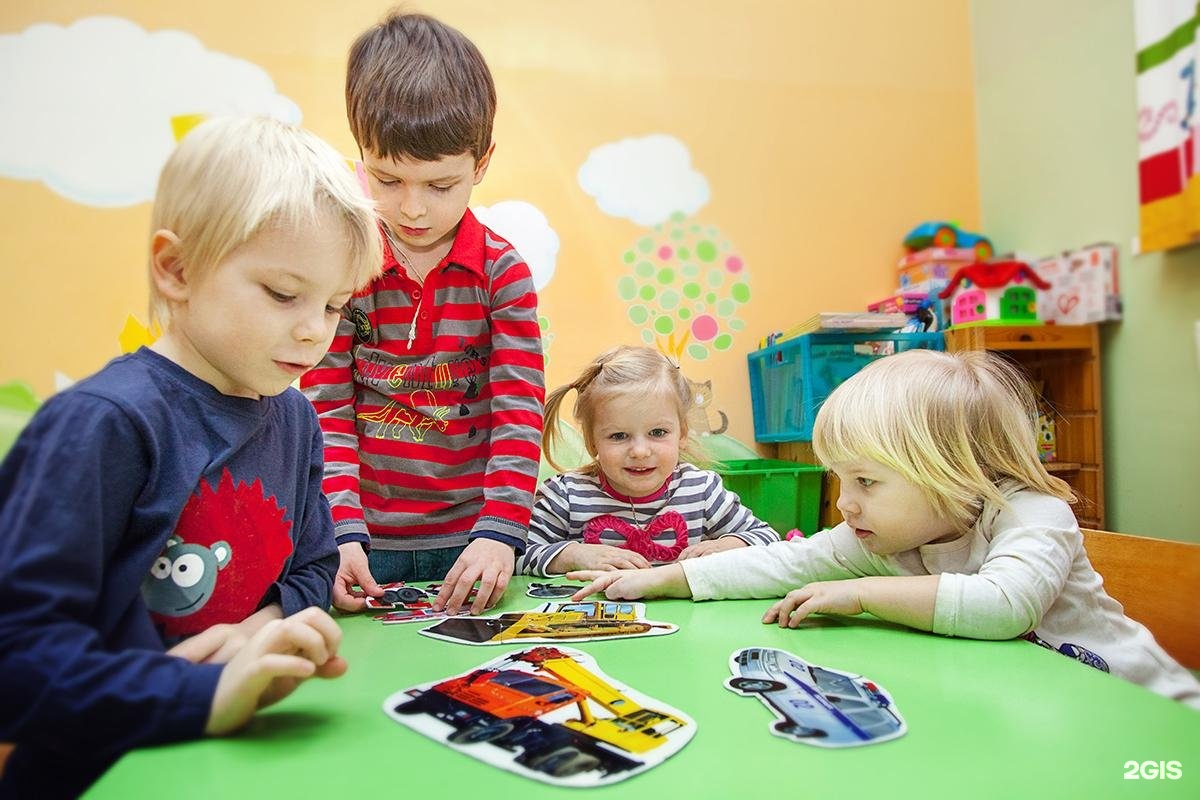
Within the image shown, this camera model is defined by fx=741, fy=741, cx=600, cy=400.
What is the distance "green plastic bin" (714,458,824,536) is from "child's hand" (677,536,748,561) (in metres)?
0.47

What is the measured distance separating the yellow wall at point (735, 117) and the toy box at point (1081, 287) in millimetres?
467

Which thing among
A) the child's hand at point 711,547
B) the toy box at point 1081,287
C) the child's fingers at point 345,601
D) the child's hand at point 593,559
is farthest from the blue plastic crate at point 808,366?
the child's fingers at point 345,601

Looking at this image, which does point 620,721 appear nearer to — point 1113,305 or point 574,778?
point 574,778

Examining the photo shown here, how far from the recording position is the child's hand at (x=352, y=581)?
0.65 meters

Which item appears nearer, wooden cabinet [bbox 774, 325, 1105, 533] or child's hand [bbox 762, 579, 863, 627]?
child's hand [bbox 762, 579, 863, 627]

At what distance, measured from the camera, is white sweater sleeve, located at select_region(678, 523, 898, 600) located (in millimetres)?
707

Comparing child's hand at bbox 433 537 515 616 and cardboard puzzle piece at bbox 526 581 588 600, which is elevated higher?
child's hand at bbox 433 537 515 616

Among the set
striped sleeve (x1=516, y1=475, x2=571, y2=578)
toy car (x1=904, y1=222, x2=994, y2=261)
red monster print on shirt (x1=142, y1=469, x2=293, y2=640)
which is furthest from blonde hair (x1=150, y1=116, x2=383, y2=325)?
toy car (x1=904, y1=222, x2=994, y2=261)

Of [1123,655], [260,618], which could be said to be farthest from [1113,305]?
[260,618]

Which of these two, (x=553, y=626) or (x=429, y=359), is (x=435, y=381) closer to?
(x=429, y=359)

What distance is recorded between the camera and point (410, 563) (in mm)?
900

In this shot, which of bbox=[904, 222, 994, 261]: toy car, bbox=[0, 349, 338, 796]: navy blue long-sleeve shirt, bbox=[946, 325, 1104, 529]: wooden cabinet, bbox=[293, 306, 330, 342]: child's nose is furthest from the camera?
bbox=[904, 222, 994, 261]: toy car

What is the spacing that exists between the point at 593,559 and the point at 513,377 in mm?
250

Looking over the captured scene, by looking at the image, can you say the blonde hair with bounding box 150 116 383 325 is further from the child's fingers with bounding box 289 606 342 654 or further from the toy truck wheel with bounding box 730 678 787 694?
the toy truck wheel with bounding box 730 678 787 694
